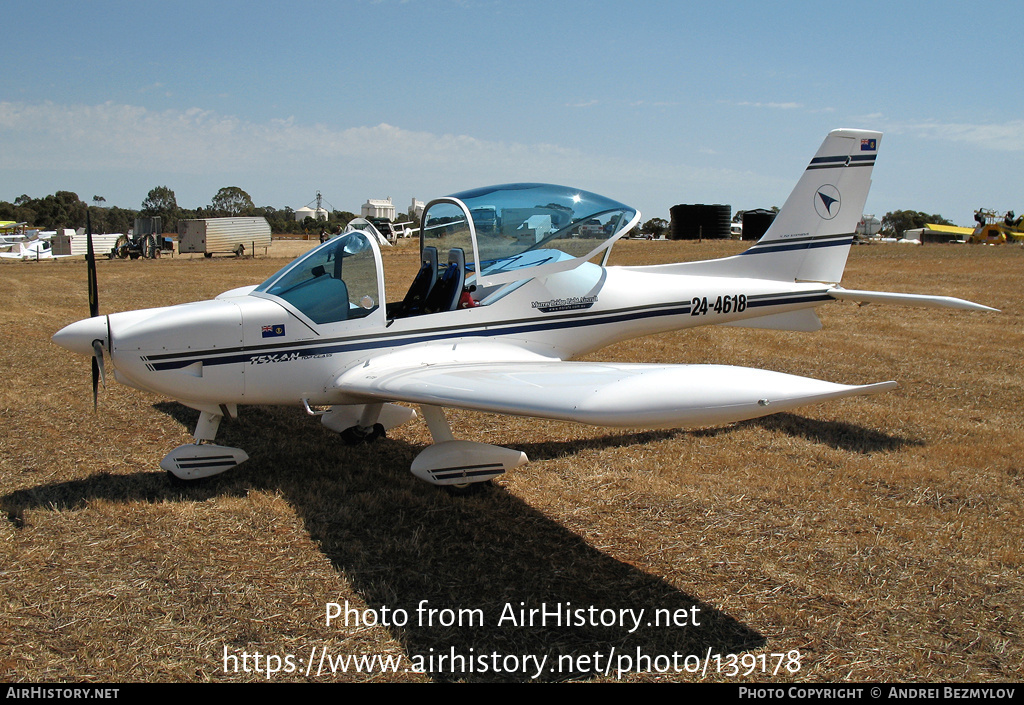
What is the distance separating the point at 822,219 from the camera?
7512mm

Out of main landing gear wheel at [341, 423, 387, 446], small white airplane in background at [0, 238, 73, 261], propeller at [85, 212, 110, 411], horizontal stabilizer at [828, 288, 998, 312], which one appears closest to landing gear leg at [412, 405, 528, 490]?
main landing gear wheel at [341, 423, 387, 446]

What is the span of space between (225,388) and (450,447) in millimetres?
1725

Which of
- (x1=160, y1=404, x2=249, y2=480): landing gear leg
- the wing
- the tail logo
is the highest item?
the tail logo

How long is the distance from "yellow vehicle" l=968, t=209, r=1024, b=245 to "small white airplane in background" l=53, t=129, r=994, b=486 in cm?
3999

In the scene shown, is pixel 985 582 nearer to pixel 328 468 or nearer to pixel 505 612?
pixel 505 612

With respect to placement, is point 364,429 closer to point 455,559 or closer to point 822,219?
point 455,559

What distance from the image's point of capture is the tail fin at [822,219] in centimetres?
743

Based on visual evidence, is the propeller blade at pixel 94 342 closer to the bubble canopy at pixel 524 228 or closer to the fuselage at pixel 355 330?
the fuselage at pixel 355 330

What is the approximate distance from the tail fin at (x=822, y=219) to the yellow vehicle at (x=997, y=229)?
3882 centimetres

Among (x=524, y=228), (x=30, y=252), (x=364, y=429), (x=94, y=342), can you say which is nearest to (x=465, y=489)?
(x=364, y=429)

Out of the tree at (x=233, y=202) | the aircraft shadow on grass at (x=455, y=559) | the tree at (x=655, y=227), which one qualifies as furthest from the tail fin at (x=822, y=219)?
the tree at (x=233, y=202)

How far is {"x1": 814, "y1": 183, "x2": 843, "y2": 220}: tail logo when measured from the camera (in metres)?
7.48

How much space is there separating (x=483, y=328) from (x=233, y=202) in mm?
100195

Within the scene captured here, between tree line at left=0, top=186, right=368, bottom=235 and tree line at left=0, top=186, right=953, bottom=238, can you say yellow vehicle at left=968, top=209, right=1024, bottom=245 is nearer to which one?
tree line at left=0, top=186, right=953, bottom=238
